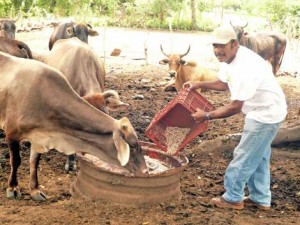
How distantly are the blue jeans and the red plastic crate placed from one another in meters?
0.63

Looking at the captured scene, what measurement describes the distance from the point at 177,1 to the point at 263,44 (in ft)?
45.6

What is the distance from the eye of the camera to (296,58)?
16.5 m

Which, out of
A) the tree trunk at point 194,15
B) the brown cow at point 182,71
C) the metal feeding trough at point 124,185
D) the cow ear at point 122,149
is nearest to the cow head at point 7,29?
the brown cow at point 182,71

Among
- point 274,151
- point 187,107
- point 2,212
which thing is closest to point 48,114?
point 2,212

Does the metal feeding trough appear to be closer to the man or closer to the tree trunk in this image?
the man

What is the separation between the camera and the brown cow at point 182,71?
443 inches

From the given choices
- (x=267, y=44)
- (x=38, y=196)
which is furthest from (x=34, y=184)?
(x=267, y=44)

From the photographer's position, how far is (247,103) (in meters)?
5.06

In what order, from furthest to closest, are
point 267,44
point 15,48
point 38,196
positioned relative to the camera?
point 267,44, point 15,48, point 38,196

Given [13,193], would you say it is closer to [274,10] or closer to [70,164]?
[70,164]

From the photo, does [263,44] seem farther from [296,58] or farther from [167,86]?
[296,58]

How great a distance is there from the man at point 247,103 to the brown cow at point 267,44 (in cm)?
722

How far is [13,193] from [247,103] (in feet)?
8.57

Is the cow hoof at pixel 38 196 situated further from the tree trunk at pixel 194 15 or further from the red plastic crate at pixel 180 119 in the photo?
the tree trunk at pixel 194 15
